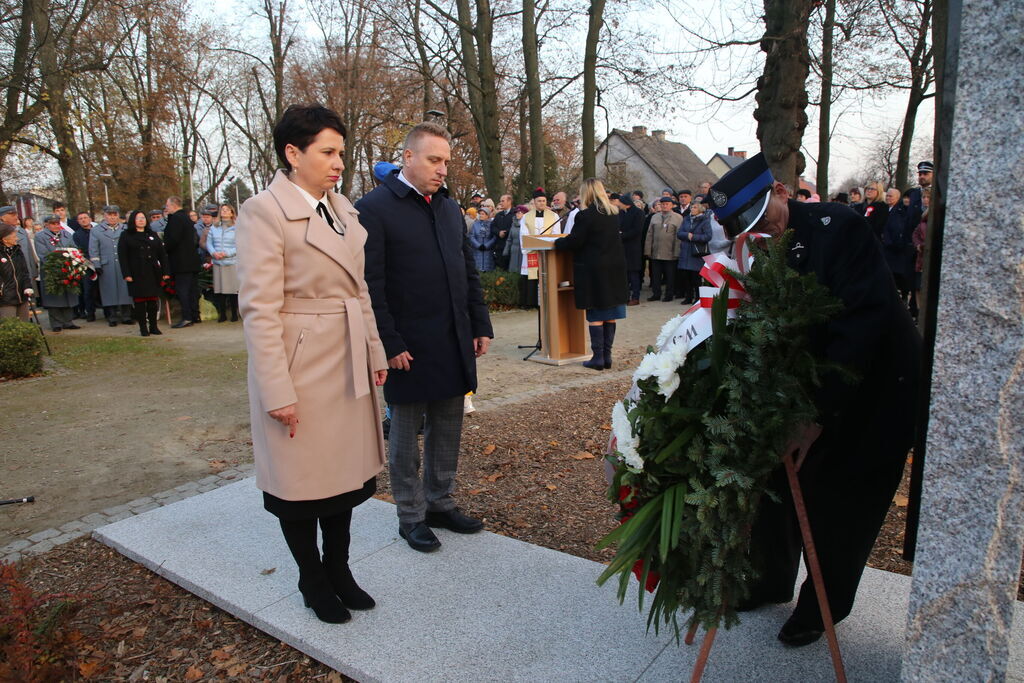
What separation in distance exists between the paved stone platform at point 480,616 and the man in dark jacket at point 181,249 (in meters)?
9.67

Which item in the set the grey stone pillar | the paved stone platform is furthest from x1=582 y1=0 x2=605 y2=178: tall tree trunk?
the grey stone pillar

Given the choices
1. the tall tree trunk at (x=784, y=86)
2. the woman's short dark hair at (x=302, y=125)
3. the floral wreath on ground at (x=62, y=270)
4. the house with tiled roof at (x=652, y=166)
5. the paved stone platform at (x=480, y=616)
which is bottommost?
the paved stone platform at (x=480, y=616)

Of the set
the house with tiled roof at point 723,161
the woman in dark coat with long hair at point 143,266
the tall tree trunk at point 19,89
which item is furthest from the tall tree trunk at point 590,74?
the house with tiled roof at point 723,161

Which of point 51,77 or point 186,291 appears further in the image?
point 51,77

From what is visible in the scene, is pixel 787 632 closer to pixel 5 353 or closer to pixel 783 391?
pixel 783 391

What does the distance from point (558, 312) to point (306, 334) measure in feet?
20.3

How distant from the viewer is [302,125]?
2.87 meters

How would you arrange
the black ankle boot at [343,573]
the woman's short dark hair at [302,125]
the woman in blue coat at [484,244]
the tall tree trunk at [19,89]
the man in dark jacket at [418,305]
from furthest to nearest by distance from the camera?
the tall tree trunk at [19,89] → the woman in blue coat at [484,244] → the man in dark jacket at [418,305] → the black ankle boot at [343,573] → the woman's short dark hair at [302,125]

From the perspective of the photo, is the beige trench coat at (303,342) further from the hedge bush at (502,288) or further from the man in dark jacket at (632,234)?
→ the hedge bush at (502,288)

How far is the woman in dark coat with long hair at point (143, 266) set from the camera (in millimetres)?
11930

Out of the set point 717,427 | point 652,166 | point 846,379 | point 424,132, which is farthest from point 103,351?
point 652,166

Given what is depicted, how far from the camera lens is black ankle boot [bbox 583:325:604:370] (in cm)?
863

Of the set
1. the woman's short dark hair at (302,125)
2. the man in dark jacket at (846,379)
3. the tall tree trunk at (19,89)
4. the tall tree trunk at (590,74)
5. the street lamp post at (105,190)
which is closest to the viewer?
the man in dark jacket at (846,379)

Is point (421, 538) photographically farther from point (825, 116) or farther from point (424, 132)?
point (825, 116)
